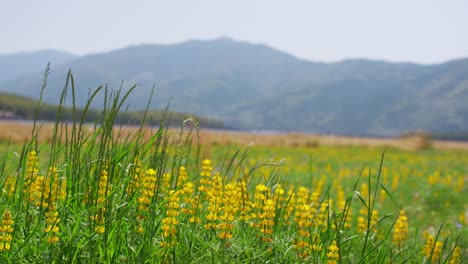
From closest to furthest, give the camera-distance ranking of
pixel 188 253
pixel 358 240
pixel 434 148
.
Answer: pixel 188 253
pixel 358 240
pixel 434 148

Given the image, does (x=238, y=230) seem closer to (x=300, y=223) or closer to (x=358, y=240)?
(x=300, y=223)

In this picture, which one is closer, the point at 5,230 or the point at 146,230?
the point at 5,230

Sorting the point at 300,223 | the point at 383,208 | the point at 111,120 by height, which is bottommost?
the point at 383,208

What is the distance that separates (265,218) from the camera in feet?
10.00

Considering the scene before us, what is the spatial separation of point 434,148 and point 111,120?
33406 millimetres

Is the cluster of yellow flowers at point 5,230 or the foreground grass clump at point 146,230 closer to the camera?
the cluster of yellow flowers at point 5,230

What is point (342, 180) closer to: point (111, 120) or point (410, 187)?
point (410, 187)

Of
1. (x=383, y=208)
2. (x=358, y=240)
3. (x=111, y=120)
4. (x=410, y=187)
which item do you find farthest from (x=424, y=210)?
(x=111, y=120)

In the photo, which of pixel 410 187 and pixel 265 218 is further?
pixel 410 187

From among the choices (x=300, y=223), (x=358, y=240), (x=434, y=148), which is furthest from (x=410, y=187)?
(x=434, y=148)

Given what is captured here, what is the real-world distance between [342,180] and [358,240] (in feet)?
32.1

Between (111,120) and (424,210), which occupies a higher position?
(111,120)

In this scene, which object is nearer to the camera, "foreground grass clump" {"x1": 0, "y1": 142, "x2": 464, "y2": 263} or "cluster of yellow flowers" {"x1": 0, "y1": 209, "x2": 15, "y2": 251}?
"cluster of yellow flowers" {"x1": 0, "y1": 209, "x2": 15, "y2": 251}

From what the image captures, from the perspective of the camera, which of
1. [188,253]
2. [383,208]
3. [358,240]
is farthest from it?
[383,208]
